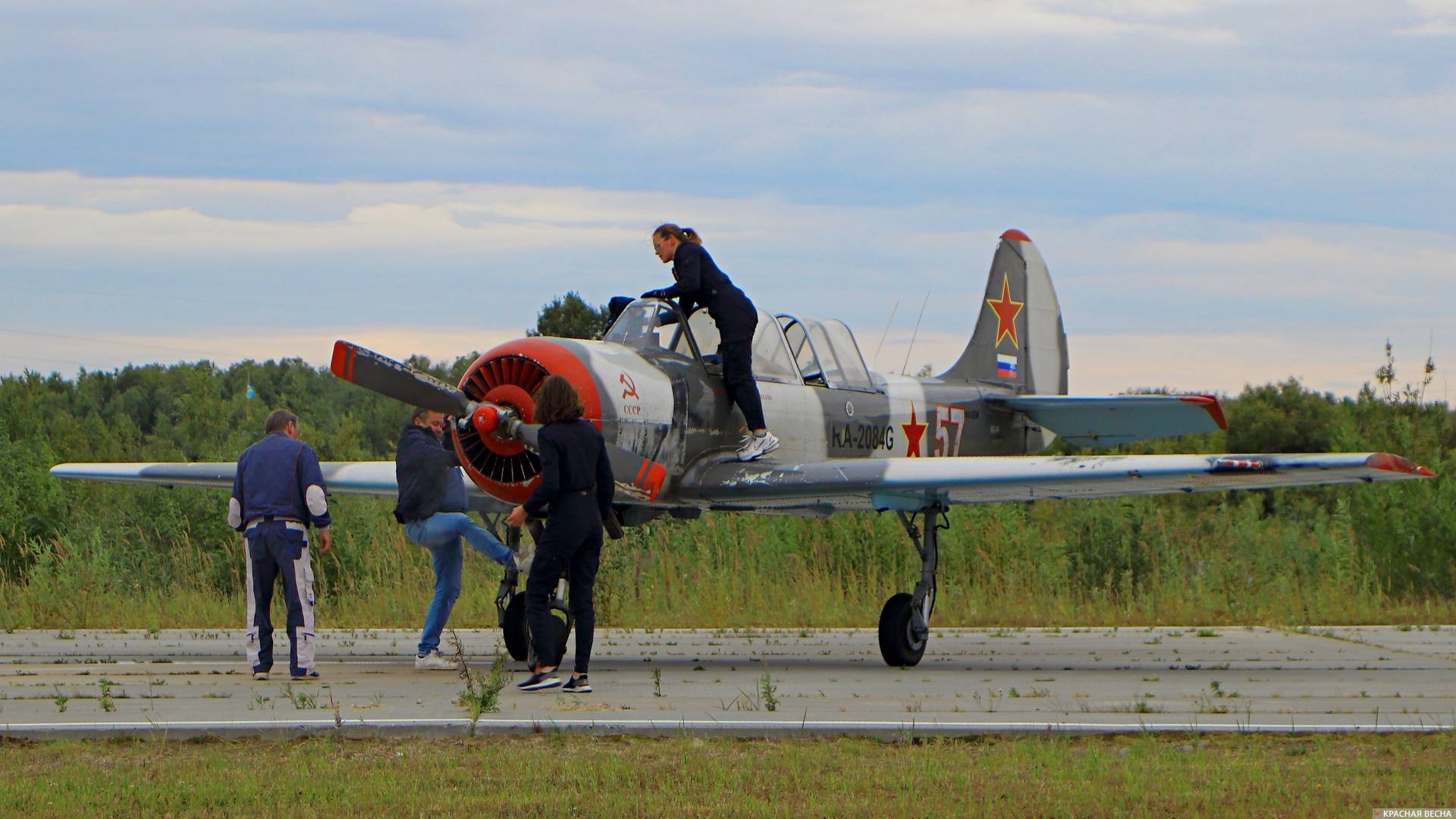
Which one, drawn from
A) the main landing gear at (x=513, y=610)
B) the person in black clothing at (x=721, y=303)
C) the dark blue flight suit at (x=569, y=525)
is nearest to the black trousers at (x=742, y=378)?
the person in black clothing at (x=721, y=303)

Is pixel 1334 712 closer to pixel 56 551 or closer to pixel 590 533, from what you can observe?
pixel 590 533

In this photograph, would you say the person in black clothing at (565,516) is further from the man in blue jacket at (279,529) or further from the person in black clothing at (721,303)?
the person in black clothing at (721,303)

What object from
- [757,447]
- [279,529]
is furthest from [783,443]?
[279,529]

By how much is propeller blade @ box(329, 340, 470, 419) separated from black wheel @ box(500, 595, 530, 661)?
1.68 metres

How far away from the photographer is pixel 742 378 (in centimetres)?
1194

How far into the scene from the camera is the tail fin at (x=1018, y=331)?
1719 centimetres

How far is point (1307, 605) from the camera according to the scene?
57.3ft

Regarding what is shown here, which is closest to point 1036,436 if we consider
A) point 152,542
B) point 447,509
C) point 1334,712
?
point 447,509

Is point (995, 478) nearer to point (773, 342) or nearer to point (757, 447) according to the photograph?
point (757, 447)

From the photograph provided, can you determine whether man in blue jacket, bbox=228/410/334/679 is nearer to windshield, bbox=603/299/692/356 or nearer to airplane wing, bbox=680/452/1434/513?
windshield, bbox=603/299/692/356

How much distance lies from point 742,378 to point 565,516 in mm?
2986

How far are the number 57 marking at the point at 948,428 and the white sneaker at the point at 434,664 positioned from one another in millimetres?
5647

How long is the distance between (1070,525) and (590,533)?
13.6 m

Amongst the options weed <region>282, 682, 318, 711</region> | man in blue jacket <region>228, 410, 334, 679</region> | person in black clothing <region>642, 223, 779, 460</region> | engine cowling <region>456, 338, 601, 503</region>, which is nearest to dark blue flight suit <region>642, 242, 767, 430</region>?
person in black clothing <region>642, 223, 779, 460</region>
